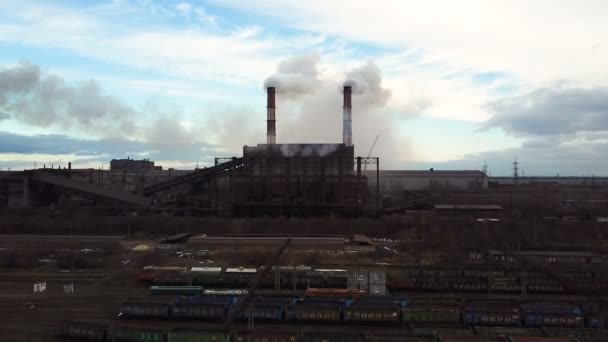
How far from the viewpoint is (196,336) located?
1407 centimetres

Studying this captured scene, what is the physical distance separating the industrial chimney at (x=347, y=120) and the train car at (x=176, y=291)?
25.8 metres

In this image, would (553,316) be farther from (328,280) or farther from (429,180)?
(429,180)

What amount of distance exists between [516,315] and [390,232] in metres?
18.9

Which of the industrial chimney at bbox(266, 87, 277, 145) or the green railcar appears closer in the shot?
the green railcar

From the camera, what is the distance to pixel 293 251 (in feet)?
91.7

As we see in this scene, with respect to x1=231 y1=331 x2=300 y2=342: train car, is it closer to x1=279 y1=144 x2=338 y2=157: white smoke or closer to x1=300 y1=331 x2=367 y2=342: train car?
x1=300 y1=331 x2=367 y2=342: train car

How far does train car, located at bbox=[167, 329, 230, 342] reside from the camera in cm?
1394

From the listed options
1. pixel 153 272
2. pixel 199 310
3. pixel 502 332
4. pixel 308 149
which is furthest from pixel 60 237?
pixel 502 332

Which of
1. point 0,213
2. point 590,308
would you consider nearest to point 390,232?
point 590,308

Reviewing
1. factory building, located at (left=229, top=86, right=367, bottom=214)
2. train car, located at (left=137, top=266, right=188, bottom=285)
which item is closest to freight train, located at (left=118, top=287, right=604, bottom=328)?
train car, located at (left=137, top=266, right=188, bottom=285)

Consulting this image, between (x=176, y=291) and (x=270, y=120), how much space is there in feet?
83.9

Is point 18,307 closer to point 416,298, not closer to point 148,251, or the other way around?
point 148,251

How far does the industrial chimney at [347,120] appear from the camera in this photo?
4287 centimetres

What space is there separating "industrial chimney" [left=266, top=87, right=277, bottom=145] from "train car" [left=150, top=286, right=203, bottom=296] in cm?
2503
